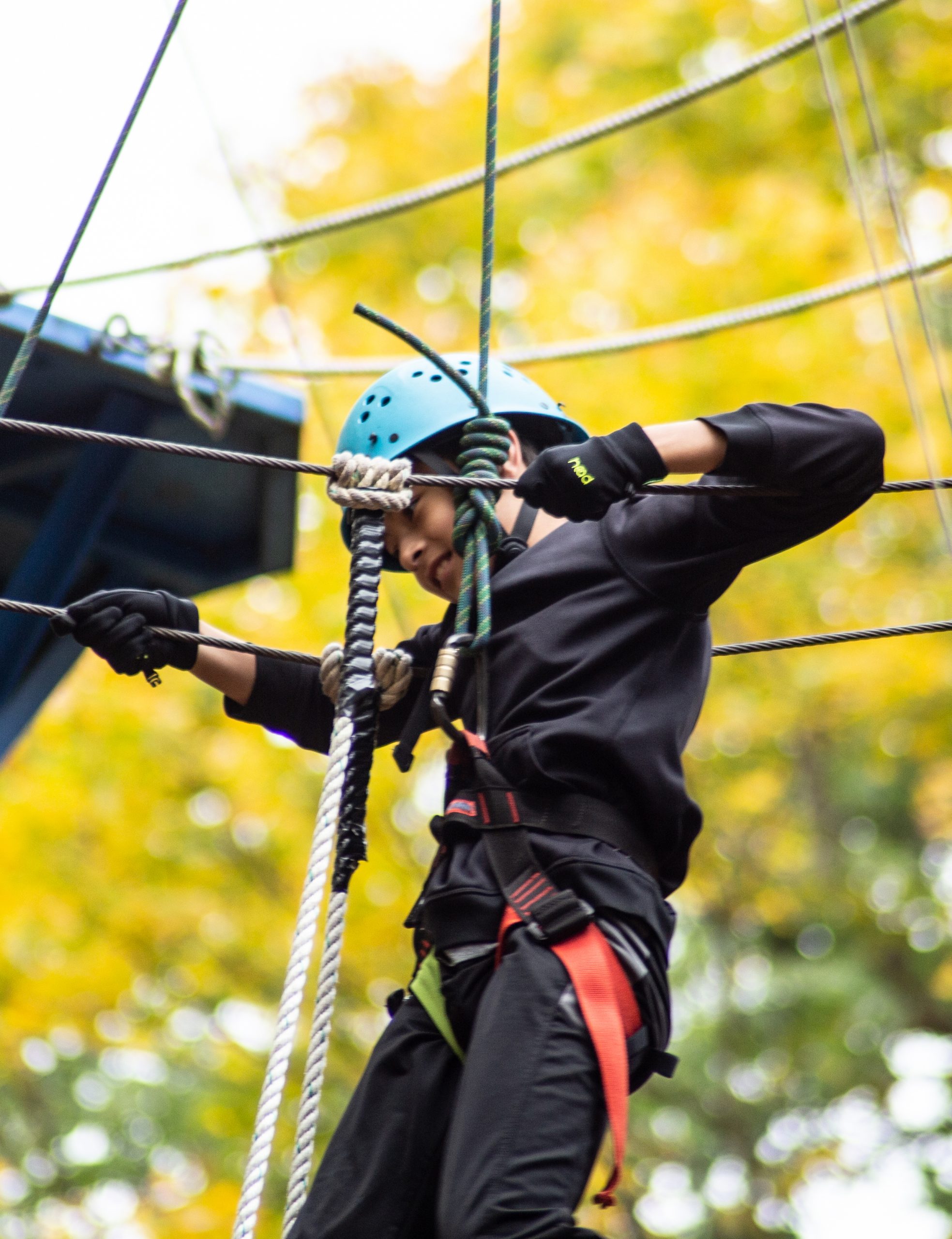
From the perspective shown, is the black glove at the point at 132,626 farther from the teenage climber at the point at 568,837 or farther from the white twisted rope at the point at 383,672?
the teenage climber at the point at 568,837

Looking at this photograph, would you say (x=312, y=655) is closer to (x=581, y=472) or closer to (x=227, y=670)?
(x=227, y=670)

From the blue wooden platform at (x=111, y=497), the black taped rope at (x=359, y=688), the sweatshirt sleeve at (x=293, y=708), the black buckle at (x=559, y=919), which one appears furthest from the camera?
the blue wooden platform at (x=111, y=497)

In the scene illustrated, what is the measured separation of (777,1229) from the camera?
7.10 meters

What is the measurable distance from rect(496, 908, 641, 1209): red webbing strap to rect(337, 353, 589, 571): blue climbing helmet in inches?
36.9

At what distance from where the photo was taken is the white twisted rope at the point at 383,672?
2.31 metres

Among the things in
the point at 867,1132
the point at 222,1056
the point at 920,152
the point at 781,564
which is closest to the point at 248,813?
the point at 222,1056

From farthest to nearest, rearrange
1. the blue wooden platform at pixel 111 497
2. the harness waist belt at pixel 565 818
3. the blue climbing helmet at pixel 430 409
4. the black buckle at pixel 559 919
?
the blue wooden platform at pixel 111 497 < the blue climbing helmet at pixel 430 409 < the harness waist belt at pixel 565 818 < the black buckle at pixel 559 919

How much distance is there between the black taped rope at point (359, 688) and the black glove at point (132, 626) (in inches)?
16.3

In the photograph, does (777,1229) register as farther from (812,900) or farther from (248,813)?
(248,813)

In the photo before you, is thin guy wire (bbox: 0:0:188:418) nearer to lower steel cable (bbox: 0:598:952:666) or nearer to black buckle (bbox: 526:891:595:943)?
lower steel cable (bbox: 0:598:952:666)

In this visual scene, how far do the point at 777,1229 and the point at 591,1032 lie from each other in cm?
619

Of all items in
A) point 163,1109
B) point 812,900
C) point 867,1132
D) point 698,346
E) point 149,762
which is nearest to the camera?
point 698,346

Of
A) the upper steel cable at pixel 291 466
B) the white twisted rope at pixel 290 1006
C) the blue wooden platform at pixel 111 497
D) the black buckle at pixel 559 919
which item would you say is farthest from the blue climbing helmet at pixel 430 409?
the blue wooden platform at pixel 111 497

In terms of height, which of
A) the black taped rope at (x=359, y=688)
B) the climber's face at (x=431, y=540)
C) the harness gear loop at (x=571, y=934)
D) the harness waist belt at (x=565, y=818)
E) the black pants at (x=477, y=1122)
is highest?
the climber's face at (x=431, y=540)
